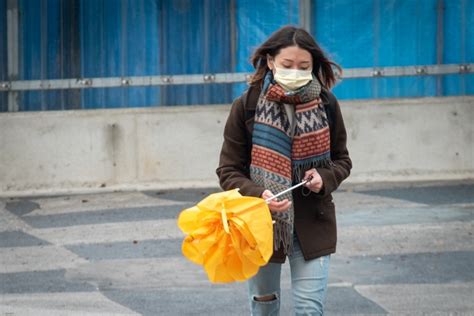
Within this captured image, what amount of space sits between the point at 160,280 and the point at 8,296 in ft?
3.81

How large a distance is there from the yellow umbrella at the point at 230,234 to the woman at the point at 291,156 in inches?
6.8

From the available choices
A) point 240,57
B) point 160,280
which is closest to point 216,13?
point 240,57

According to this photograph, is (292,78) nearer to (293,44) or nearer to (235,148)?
(293,44)

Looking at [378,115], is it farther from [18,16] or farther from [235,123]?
[235,123]

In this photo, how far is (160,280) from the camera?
8.68 meters

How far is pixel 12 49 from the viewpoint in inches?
524

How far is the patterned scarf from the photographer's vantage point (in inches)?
198

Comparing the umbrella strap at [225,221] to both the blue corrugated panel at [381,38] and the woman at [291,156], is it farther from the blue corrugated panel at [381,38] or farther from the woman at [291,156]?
the blue corrugated panel at [381,38]

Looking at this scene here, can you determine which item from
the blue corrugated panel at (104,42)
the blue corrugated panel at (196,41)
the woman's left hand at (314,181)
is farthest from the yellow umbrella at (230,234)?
the blue corrugated panel at (104,42)

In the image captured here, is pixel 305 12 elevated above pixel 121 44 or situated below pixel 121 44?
above

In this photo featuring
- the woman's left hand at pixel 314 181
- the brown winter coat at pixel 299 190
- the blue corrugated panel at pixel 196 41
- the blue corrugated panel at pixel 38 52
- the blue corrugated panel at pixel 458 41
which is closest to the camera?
the woman's left hand at pixel 314 181

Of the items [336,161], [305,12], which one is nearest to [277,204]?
[336,161]

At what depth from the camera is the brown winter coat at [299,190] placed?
16.9 ft

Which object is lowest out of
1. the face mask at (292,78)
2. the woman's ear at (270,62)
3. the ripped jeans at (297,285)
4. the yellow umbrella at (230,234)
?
the ripped jeans at (297,285)
